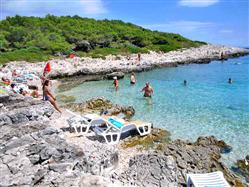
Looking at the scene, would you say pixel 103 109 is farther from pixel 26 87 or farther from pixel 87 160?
pixel 87 160

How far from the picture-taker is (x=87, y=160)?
781 centimetres

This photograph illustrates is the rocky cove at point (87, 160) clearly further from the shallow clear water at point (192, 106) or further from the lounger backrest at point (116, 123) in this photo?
the shallow clear water at point (192, 106)

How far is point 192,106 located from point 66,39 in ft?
147

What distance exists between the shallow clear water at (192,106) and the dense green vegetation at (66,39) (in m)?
20.4

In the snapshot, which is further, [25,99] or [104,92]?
[104,92]

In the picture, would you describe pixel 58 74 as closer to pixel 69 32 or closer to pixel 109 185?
pixel 109 185

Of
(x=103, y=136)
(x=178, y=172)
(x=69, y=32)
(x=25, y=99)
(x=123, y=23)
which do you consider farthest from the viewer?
(x=123, y=23)

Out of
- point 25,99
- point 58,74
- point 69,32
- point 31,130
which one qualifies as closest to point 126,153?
point 31,130

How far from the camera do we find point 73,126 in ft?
39.5

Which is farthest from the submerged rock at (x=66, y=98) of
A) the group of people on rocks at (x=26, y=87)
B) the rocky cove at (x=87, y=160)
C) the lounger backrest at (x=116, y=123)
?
the lounger backrest at (x=116, y=123)

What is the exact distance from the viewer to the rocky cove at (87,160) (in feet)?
20.6

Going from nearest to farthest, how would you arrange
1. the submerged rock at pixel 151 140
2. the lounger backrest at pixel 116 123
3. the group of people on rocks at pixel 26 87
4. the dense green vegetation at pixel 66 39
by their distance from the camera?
the submerged rock at pixel 151 140, the lounger backrest at pixel 116 123, the group of people on rocks at pixel 26 87, the dense green vegetation at pixel 66 39

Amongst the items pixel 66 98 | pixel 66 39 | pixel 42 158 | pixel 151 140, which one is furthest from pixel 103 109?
pixel 66 39

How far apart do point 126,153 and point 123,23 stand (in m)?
77.8
